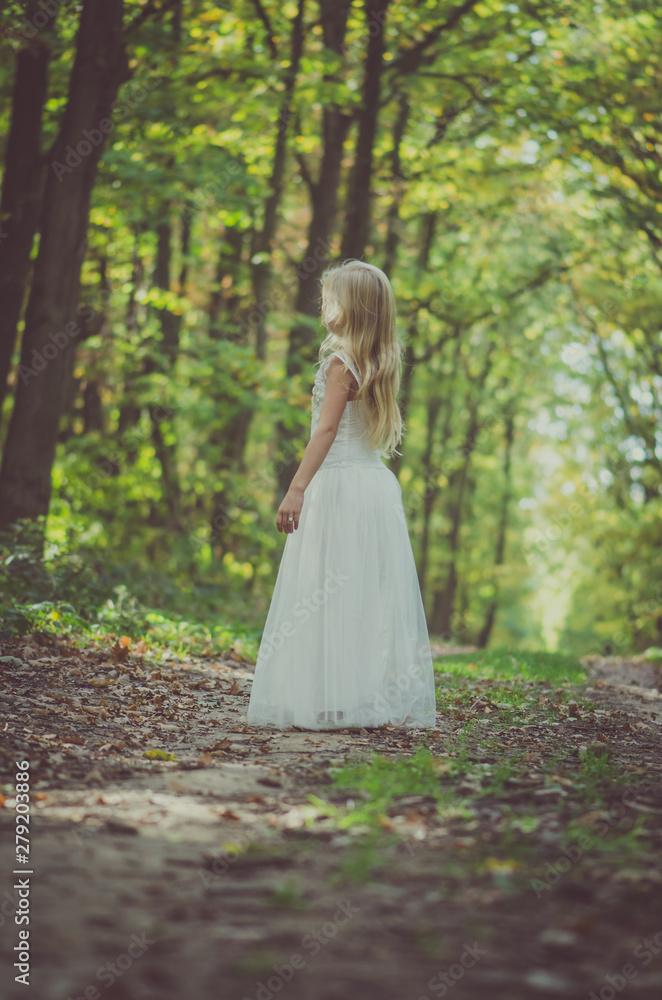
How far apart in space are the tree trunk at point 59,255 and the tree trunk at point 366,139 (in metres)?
4.38

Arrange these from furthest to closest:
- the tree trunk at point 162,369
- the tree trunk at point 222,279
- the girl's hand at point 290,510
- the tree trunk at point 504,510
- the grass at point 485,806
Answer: the tree trunk at point 504,510 < the tree trunk at point 222,279 < the tree trunk at point 162,369 < the girl's hand at point 290,510 < the grass at point 485,806

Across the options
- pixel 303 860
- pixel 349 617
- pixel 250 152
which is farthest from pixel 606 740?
pixel 250 152

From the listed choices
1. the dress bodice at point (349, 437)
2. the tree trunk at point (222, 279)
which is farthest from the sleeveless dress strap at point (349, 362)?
the tree trunk at point (222, 279)

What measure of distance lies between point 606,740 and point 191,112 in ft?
32.2

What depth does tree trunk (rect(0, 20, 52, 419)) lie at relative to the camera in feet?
36.4

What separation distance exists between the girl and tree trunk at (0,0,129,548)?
16.4 feet

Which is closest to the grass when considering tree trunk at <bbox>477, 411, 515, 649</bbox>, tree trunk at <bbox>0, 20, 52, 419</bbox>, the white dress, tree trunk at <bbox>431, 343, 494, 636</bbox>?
the white dress

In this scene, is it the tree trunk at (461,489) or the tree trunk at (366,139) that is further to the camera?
the tree trunk at (461,489)

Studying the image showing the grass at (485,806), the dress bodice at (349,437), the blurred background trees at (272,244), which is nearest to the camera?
the grass at (485,806)

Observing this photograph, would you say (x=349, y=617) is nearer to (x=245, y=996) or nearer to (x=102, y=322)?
(x=245, y=996)

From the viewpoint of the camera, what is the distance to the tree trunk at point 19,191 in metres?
11.1

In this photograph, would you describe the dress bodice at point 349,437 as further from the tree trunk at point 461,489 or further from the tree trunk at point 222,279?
the tree trunk at point 461,489

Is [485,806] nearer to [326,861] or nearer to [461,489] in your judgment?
[326,861]

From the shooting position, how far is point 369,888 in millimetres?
2775
